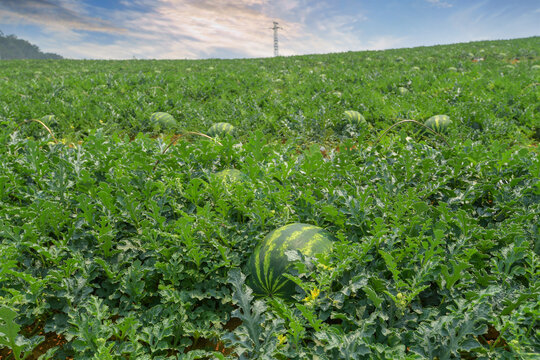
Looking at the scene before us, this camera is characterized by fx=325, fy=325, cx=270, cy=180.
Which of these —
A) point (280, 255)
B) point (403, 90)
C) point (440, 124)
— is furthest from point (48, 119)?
point (403, 90)

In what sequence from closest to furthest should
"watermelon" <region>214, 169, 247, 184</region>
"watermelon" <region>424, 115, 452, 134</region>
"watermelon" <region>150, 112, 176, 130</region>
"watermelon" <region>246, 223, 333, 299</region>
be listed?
"watermelon" <region>246, 223, 333, 299</region> < "watermelon" <region>214, 169, 247, 184</region> < "watermelon" <region>424, 115, 452, 134</region> < "watermelon" <region>150, 112, 176, 130</region>

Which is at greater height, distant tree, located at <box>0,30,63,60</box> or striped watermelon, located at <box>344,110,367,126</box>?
distant tree, located at <box>0,30,63,60</box>

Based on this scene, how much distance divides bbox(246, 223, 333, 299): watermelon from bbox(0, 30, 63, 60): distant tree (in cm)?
15509

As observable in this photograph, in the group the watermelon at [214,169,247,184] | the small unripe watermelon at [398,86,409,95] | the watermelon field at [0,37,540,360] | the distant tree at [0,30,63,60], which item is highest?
the distant tree at [0,30,63,60]

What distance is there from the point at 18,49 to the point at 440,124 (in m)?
175

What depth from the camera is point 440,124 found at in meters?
6.44

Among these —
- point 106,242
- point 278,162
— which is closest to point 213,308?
point 106,242

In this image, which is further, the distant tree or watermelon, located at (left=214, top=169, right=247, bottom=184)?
the distant tree

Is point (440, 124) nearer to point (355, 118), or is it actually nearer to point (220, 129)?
point (355, 118)

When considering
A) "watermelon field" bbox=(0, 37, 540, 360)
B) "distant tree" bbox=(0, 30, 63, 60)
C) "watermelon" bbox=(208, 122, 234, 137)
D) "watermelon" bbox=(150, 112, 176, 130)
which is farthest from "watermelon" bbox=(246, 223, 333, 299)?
"distant tree" bbox=(0, 30, 63, 60)

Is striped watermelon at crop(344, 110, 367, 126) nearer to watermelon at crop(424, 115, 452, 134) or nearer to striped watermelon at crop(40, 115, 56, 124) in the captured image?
watermelon at crop(424, 115, 452, 134)

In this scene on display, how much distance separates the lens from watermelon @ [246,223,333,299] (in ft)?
8.26

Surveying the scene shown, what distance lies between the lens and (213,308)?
2.65 metres

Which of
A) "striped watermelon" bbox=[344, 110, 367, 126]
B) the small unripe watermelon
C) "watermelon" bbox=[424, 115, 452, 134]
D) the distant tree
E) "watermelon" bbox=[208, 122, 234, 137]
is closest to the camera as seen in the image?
"watermelon" bbox=[424, 115, 452, 134]
